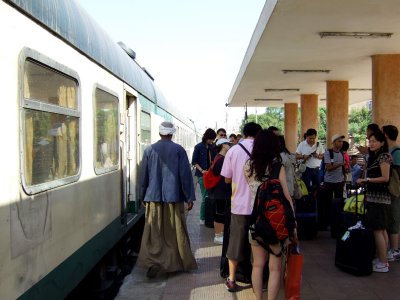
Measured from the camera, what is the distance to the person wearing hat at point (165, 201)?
5.52 metres

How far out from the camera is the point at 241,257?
4934 millimetres

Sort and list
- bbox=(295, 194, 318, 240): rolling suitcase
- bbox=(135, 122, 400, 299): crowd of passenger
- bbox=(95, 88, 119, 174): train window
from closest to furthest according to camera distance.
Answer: bbox=(135, 122, 400, 299): crowd of passenger
bbox=(95, 88, 119, 174): train window
bbox=(295, 194, 318, 240): rolling suitcase

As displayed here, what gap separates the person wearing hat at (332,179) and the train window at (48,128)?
4470 millimetres

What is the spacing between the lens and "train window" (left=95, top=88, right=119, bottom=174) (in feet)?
16.2

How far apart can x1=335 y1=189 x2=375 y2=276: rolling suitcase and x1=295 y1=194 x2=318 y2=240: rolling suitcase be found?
155 cm

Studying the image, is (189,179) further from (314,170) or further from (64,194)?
(314,170)

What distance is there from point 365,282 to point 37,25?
414 cm

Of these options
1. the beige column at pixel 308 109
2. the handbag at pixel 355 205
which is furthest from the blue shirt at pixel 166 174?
the beige column at pixel 308 109

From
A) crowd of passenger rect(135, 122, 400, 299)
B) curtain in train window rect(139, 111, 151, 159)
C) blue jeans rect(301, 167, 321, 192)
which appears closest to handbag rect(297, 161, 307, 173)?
blue jeans rect(301, 167, 321, 192)

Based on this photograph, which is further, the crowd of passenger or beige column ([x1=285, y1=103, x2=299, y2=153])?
beige column ([x1=285, y1=103, x2=299, y2=153])

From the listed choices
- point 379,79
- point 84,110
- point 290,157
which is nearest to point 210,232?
point 290,157

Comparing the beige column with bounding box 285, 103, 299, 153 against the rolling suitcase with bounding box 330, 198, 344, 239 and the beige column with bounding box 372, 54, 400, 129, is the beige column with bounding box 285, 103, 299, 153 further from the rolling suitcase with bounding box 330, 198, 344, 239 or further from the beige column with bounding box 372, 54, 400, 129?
the rolling suitcase with bounding box 330, 198, 344, 239

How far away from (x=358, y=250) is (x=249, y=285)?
50.1 inches

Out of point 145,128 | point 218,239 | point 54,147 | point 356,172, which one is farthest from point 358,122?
point 54,147
